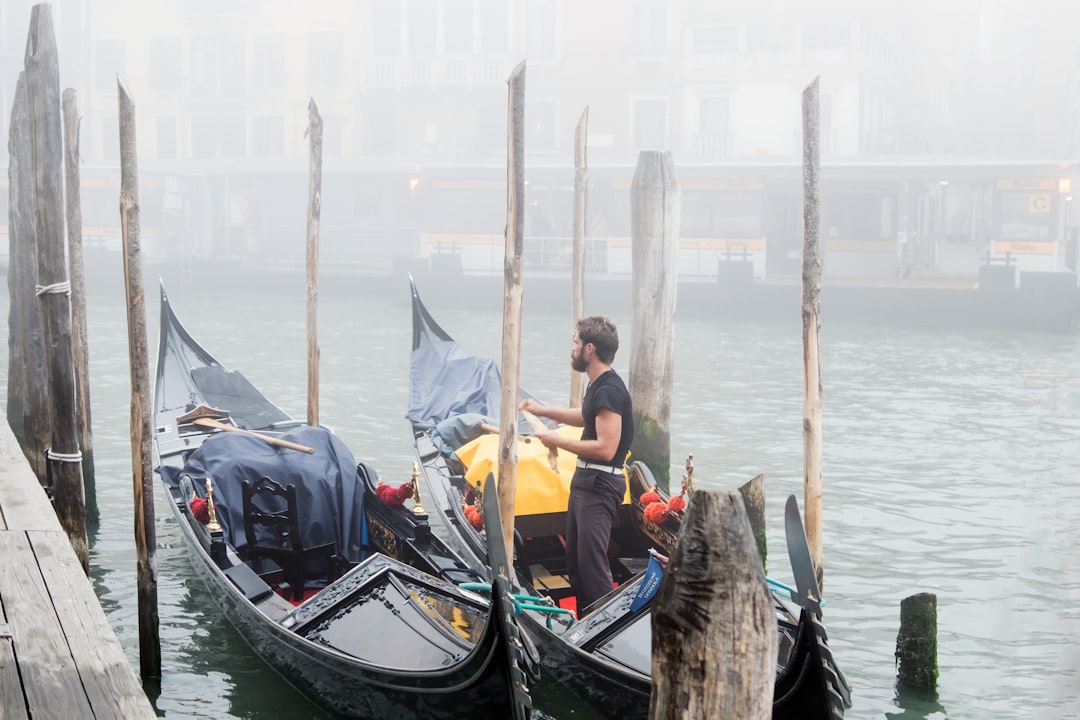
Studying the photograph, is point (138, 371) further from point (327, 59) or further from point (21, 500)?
point (327, 59)

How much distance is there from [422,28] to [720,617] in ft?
103

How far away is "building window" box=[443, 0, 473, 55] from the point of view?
3123 centimetres

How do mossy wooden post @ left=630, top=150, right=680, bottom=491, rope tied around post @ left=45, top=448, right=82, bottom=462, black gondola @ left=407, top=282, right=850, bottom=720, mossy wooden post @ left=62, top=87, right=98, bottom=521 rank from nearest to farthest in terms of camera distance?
black gondola @ left=407, top=282, right=850, bottom=720 → rope tied around post @ left=45, top=448, right=82, bottom=462 → mossy wooden post @ left=62, top=87, right=98, bottom=521 → mossy wooden post @ left=630, top=150, right=680, bottom=491

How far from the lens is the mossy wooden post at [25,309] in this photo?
6004 millimetres

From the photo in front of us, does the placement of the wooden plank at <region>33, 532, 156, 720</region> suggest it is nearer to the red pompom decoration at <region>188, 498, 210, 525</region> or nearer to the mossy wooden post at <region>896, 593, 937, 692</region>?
the red pompom decoration at <region>188, 498, 210, 525</region>

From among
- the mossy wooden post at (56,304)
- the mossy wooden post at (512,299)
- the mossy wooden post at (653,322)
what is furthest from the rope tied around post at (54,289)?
the mossy wooden post at (653,322)

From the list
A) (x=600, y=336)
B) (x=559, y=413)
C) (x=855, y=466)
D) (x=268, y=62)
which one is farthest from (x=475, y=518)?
(x=268, y=62)

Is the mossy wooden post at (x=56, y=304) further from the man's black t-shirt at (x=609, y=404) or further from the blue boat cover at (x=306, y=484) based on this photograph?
the man's black t-shirt at (x=609, y=404)

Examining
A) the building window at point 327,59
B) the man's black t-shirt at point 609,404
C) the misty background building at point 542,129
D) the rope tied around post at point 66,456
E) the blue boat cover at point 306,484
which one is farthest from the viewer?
the building window at point 327,59

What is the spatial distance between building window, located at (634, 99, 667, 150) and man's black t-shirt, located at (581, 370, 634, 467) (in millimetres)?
26474

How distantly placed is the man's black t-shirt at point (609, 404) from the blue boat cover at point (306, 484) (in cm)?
127

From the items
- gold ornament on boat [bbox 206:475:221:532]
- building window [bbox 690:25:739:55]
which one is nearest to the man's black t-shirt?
gold ornament on boat [bbox 206:475:221:532]

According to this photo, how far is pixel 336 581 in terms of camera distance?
409 cm

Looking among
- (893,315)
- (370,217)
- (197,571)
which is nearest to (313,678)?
(197,571)
